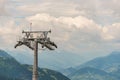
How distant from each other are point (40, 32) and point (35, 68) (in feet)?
14.9

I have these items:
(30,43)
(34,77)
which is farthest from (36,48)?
(34,77)

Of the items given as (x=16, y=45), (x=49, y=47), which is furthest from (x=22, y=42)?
(x=49, y=47)

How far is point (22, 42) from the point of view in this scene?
39.8m

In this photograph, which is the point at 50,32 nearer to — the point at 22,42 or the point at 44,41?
the point at 44,41

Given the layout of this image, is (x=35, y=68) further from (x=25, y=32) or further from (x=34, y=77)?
(x=25, y=32)

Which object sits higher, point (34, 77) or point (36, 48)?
point (36, 48)

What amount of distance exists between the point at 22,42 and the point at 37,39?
189 centimetres

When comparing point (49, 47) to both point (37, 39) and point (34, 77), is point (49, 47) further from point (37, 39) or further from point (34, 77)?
point (34, 77)

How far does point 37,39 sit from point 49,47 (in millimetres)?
1745

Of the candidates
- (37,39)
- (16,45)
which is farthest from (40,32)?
(16,45)

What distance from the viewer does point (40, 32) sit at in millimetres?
39250

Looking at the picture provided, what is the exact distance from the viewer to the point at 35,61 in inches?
1577

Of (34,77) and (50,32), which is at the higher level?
(50,32)

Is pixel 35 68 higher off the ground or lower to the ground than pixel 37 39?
lower
